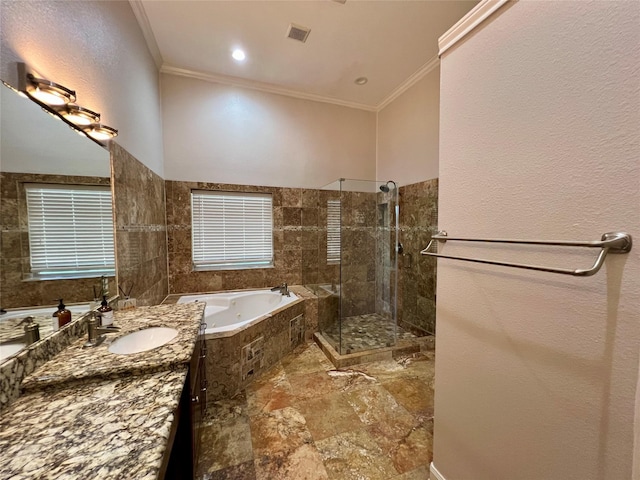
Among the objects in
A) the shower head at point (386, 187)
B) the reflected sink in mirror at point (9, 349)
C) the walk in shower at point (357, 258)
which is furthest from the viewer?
the shower head at point (386, 187)

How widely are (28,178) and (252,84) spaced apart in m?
2.65

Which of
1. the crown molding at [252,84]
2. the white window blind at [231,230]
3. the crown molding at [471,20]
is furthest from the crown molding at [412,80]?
the white window blind at [231,230]

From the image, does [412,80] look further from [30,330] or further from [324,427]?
[30,330]

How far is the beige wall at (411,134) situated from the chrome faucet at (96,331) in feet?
9.84

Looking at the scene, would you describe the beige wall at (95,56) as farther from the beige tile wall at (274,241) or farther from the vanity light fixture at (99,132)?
the beige tile wall at (274,241)

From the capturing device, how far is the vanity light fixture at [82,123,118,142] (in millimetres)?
1369

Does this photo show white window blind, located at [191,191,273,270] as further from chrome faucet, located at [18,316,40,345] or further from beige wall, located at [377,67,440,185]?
chrome faucet, located at [18,316,40,345]

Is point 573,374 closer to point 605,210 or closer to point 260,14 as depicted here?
point 605,210

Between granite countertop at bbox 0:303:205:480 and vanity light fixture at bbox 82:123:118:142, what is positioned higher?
vanity light fixture at bbox 82:123:118:142

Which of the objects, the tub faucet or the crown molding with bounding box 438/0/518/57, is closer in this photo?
the crown molding with bounding box 438/0/518/57

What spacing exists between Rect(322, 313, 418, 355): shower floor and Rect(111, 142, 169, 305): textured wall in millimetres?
1903

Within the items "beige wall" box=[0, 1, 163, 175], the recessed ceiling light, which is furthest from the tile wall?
the recessed ceiling light

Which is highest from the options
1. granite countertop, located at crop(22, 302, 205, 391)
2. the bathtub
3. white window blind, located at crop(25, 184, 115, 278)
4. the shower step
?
white window blind, located at crop(25, 184, 115, 278)

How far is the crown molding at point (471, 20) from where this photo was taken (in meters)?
0.92
